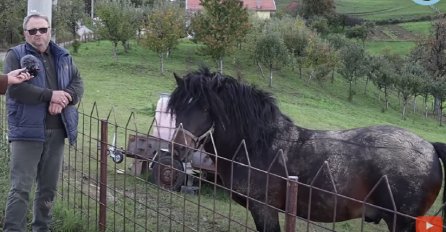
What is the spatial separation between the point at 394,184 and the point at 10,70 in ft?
10.6

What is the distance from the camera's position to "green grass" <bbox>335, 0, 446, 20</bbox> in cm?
8186

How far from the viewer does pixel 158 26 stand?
87.2 feet

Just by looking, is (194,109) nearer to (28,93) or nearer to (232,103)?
(232,103)

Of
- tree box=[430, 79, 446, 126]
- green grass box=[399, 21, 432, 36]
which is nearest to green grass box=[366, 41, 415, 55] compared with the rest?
green grass box=[399, 21, 432, 36]

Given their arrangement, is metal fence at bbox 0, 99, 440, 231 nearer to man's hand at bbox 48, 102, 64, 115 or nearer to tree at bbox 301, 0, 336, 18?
man's hand at bbox 48, 102, 64, 115

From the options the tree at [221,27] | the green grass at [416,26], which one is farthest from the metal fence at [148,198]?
the green grass at [416,26]

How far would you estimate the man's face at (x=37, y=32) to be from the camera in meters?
3.78

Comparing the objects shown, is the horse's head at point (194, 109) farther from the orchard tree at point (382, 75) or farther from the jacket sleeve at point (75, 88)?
the orchard tree at point (382, 75)

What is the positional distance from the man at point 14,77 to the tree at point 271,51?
24735 millimetres

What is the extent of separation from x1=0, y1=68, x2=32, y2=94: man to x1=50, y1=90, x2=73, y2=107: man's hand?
24 cm

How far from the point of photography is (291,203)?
271cm

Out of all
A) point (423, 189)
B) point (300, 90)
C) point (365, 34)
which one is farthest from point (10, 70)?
point (365, 34)

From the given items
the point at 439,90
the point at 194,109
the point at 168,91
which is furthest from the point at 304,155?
the point at 439,90

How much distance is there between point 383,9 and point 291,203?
9151 centimetres
